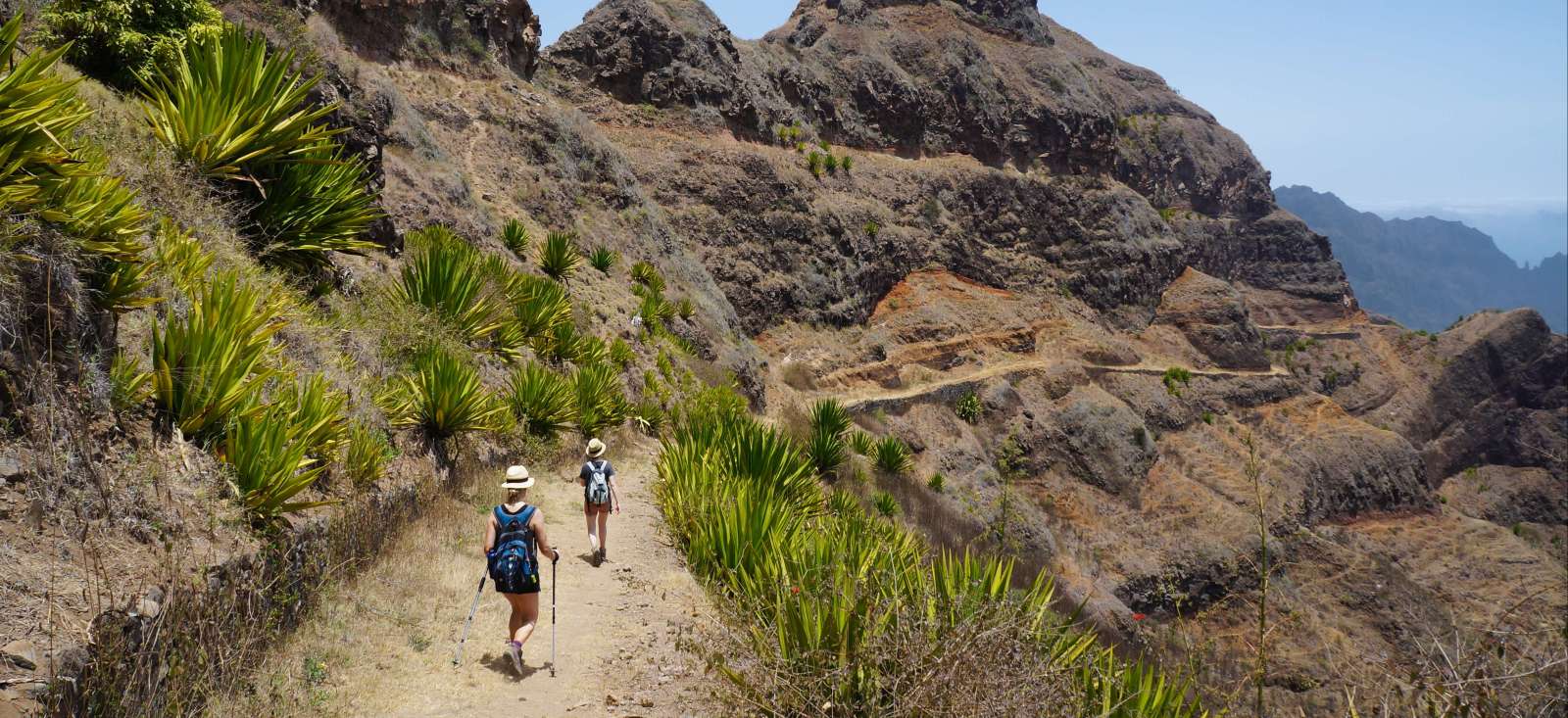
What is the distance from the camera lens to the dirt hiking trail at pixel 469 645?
4.28 m

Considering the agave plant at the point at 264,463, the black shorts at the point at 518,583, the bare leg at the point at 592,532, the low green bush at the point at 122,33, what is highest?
the low green bush at the point at 122,33

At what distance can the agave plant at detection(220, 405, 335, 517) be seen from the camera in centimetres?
456

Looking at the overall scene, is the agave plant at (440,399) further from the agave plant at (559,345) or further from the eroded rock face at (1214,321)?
the eroded rock face at (1214,321)

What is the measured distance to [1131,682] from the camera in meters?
4.41

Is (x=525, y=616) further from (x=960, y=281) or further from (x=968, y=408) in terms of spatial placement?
(x=960, y=281)

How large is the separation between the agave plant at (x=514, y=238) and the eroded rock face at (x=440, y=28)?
263 inches

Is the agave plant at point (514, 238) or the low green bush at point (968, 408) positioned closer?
the agave plant at point (514, 238)

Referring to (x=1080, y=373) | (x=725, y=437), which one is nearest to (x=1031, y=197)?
(x=1080, y=373)

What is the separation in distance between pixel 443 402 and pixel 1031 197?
38636 millimetres

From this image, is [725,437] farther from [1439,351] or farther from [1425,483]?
[1439,351]

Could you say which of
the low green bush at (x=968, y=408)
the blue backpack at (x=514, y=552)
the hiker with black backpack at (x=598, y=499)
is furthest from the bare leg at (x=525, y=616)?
Result: the low green bush at (x=968, y=408)

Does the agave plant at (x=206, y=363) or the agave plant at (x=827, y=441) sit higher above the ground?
the agave plant at (x=206, y=363)

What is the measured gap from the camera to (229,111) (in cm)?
710

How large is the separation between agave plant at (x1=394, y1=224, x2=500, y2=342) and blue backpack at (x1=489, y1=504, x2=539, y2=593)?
5424 mm
